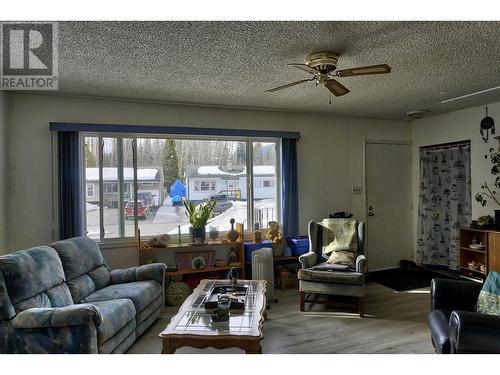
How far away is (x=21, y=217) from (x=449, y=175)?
5933 millimetres

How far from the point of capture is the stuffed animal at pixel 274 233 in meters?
4.18

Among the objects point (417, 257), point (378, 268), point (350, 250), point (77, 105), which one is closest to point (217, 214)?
point (350, 250)

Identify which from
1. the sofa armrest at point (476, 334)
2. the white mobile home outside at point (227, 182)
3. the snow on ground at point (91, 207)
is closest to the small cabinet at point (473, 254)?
the sofa armrest at point (476, 334)

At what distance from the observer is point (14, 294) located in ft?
6.89

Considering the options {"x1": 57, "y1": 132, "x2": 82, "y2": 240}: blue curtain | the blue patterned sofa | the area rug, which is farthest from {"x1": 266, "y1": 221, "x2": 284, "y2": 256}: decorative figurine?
{"x1": 57, "y1": 132, "x2": 82, "y2": 240}: blue curtain

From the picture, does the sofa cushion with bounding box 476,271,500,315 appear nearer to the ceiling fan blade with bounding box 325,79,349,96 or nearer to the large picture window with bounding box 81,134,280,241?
the ceiling fan blade with bounding box 325,79,349,96

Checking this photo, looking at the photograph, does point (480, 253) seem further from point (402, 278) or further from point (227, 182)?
point (227, 182)

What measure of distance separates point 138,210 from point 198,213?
30.1 inches

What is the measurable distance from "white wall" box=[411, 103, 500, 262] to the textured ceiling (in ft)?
1.19

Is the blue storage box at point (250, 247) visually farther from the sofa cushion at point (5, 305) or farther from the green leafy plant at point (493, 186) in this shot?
the green leafy plant at point (493, 186)

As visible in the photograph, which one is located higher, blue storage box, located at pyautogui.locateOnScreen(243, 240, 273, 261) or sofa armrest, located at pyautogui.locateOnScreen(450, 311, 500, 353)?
blue storage box, located at pyautogui.locateOnScreen(243, 240, 273, 261)

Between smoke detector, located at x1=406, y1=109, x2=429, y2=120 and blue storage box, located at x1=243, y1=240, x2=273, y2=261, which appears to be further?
smoke detector, located at x1=406, y1=109, x2=429, y2=120

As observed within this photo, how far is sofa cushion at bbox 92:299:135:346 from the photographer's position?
212cm

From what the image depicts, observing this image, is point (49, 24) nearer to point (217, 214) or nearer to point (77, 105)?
point (77, 105)
